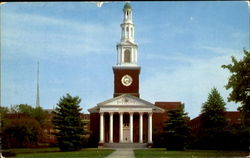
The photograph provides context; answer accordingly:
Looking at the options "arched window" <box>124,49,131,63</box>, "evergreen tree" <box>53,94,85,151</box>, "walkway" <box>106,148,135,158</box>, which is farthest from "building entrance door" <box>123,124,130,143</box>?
"walkway" <box>106,148,135,158</box>

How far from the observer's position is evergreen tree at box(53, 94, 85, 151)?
47188 mm

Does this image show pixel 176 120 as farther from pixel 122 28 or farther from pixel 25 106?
pixel 25 106

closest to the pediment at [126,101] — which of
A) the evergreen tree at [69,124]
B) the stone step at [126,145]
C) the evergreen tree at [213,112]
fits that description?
the stone step at [126,145]

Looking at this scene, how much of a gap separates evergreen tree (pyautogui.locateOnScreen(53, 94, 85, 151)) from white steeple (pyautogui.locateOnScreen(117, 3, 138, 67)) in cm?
2107

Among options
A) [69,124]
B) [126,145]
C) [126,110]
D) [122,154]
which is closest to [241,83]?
[122,154]

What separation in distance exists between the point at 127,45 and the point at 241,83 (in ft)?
144

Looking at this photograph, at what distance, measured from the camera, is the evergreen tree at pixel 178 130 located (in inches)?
1842

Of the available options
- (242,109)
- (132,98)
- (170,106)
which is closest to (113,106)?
(132,98)

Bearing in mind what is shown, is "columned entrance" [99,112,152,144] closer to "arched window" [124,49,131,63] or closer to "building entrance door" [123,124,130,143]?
"building entrance door" [123,124,130,143]

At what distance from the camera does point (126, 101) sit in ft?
213

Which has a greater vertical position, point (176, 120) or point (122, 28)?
point (122, 28)

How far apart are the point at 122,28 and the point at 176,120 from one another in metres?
26.1

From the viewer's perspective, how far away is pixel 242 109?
84.9 feet

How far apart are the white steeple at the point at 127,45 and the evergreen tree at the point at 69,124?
21.1m
